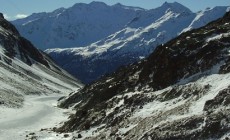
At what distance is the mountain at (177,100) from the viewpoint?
116 feet

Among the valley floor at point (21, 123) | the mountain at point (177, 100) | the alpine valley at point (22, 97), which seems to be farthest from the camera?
the alpine valley at point (22, 97)

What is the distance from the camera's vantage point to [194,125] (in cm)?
3512

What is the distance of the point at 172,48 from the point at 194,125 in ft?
79.4

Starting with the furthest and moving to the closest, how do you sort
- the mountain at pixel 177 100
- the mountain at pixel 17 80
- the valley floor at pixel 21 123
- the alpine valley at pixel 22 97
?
the mountain at pixel 17 80
the alpine valley at pixel 22 97
the valley floor at pixel 21 123
the mountain at pixel 177 100

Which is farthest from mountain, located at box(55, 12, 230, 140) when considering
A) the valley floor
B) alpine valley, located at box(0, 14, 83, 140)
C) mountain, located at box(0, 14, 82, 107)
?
mountain, located at box(0, 14, 82, 107)

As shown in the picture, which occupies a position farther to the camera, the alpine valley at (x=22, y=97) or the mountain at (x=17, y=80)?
the mountain at (x=17, y=80)

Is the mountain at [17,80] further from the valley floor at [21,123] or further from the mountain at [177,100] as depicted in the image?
the mountain at [177,100]

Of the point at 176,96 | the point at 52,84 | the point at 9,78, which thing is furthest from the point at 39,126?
the point at 52,84

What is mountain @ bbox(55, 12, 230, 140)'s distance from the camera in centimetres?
3547

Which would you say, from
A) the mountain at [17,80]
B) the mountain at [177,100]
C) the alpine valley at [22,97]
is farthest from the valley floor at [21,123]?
the mountain at [177,100]

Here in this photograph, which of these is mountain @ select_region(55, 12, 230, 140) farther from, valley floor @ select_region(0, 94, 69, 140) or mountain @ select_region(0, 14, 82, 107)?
mountain @ select_region(0, 14, 82, 107)

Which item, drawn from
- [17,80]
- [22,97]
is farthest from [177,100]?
[17,80]

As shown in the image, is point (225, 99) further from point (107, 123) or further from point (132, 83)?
point (132, 83)

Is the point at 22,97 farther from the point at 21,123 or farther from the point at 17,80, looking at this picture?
the point at 21,123
